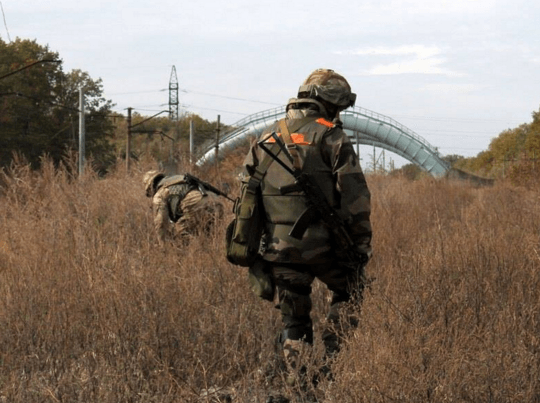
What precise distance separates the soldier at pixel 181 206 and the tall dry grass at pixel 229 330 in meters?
0.82

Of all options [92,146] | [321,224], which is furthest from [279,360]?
[92,146]

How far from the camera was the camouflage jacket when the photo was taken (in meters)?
4.81

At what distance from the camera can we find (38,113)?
149 feet

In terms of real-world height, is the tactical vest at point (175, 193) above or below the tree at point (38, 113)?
below

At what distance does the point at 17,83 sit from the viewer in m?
44.3

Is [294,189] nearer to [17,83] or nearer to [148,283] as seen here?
[148,283]

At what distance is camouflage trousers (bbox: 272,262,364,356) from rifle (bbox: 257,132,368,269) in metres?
0.13

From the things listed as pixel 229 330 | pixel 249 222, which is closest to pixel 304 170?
pixel 249 222

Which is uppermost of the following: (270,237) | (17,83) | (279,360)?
(17,83)

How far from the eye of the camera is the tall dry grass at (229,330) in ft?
12.5

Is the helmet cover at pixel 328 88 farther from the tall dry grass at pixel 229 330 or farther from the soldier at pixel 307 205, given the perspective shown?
the tall dry grass at pixel 229 330

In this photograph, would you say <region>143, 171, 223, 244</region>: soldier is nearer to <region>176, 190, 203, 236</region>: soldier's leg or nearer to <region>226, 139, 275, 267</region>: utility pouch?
<region>176, 190, 203, 236</region>: soldier's leg

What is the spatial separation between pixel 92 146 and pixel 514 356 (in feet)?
151

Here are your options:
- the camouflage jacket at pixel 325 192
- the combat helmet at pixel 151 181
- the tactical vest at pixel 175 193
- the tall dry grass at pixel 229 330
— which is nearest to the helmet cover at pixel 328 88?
the camouflage jacket at pixel 325 192
